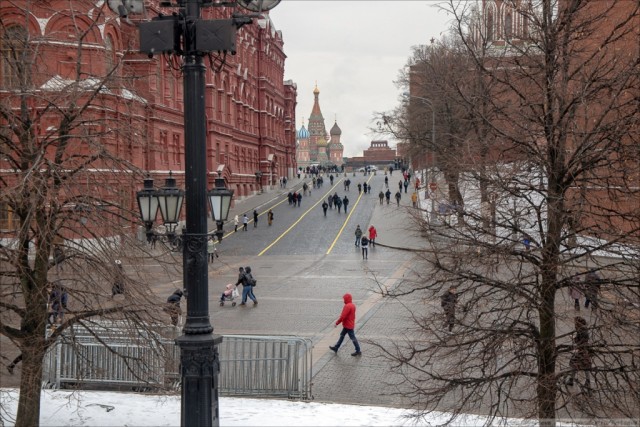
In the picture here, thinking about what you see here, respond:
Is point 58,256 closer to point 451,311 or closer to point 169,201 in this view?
point 169,201

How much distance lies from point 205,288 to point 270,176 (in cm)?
7625

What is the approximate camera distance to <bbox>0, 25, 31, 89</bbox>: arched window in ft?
32.9

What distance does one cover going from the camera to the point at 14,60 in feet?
33.6

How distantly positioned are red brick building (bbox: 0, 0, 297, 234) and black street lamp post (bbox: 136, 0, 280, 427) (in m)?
0.65

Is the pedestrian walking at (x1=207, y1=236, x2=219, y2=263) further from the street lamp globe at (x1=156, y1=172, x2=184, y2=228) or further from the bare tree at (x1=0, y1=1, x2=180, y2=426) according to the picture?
the bare tree at (x1=0, y1=1, x2=180, y2=426)

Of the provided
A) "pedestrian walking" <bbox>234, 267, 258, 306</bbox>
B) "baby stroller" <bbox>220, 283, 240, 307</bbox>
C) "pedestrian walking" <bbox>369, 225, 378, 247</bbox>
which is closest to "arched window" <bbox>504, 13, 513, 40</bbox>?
"pedestrian walking" <bbox>234, 267, 258, 306</bbox>

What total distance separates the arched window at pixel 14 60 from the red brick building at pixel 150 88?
0.08 feet

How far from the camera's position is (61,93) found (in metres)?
10.1

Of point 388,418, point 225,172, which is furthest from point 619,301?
point 225,172

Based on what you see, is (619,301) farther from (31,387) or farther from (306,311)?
(306,311)

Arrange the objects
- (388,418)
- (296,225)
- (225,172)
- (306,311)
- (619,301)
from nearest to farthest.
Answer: (619,301) → (388,418) → (306,311) → (296,225) → (225,172)

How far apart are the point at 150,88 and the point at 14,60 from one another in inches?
122

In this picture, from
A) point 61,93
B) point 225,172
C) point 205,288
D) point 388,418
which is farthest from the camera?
point 225,172

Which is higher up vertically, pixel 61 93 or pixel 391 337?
pixel 61 93
